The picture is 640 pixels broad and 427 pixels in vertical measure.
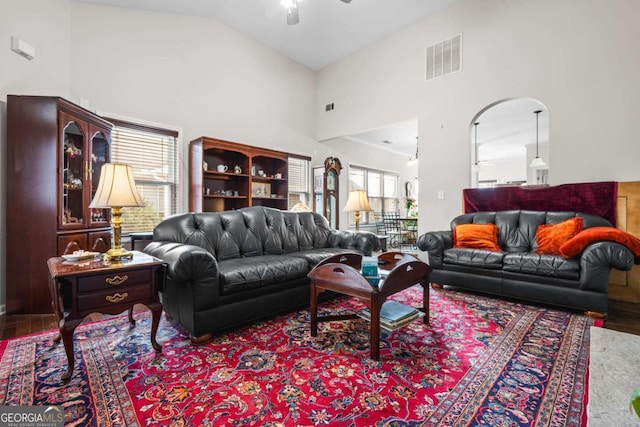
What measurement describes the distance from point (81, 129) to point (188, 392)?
2.92m

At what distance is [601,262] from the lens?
98.3 inches

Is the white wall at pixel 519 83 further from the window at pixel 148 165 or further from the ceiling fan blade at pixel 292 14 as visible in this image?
the window at pixel 148 165

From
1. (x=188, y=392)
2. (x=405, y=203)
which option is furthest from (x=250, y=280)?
(x=405, y=203)

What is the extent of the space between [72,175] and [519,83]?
538cm

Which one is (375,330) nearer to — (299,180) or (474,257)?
(474,257)

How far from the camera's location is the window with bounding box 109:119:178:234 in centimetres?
386

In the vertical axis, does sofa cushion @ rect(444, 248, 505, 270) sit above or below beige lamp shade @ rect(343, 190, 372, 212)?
below

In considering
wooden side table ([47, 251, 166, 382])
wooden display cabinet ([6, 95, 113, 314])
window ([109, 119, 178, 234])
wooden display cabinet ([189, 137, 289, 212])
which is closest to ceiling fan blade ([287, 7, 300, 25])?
wooden display cabinet ([189, 137, 289, 212])

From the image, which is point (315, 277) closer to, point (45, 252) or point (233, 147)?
point (45, 252)

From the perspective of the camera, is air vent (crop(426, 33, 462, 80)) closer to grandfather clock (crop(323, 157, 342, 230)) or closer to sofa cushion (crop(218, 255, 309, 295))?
grandfather clock (crop(323, 157, 342, 230))

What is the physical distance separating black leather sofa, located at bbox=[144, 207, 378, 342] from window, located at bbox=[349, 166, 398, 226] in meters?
3.65

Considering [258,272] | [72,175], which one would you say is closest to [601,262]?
[258,272]

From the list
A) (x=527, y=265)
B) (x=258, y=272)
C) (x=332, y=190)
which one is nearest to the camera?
(x=258, y=272)

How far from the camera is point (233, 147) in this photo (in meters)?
4.55
